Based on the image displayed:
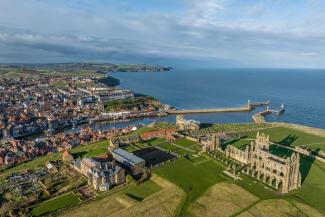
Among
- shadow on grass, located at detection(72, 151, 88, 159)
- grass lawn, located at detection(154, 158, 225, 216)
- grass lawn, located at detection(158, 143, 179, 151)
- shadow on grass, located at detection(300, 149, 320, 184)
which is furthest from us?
grass lawn, located at detection(158, 143, 179, 151)

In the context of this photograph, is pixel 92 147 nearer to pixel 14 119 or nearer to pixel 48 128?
pixel 48 128

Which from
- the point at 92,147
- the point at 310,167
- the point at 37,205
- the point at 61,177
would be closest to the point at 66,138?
the point at 92,147

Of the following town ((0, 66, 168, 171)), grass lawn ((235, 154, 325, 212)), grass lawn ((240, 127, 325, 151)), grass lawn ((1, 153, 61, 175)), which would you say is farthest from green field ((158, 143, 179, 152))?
grass lawn ((1, 153, 61, 175))

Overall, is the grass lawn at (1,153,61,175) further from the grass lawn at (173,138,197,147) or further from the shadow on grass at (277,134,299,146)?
the shadow on grass at (277,134,299,146)

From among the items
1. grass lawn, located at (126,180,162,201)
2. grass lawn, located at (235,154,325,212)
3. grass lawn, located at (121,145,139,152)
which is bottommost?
grass lawn, located at (126,180,162,201)

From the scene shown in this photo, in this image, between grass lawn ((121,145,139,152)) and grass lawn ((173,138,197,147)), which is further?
grass lawn ((173,138,197,147))

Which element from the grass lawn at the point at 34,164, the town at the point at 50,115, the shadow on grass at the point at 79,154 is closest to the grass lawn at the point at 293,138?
the shadow on grass at the point at 79,154

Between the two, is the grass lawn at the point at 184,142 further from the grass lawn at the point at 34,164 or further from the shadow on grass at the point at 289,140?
the grass lawn at the point at 34,164

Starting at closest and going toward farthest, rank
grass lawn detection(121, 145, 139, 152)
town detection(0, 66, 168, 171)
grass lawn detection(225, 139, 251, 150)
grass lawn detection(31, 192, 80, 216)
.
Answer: grass lawn detection(31, 192, 80, 216)
grass lawn detection(121, 145, 139, 152)
grass lawn detection(225, 139, 251, 150)
town detection(0, 66, 168, 171)
